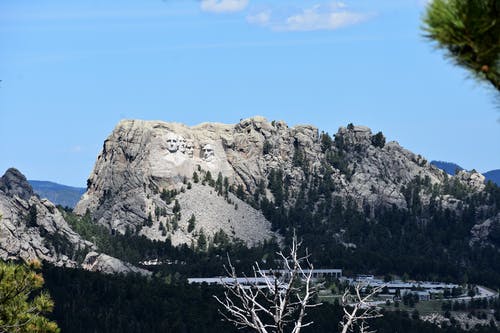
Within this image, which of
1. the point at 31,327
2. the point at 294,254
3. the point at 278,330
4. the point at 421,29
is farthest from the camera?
the point at 31,327

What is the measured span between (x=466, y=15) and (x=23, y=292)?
40.0 metres

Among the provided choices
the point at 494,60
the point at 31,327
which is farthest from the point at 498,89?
the point at 31,327

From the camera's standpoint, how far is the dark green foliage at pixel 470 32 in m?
30.5

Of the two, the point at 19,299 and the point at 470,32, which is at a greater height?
the point at 470,32

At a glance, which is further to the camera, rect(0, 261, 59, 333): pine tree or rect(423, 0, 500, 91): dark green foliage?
rect(0, 261, 59, 333): pine tree

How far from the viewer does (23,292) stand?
65.4 m

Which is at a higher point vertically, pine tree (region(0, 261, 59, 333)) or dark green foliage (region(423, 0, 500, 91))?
dark green foliage (region(423, 0, 500, 91))

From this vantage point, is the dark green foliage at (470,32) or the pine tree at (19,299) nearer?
the dark green foliage at (470,32)

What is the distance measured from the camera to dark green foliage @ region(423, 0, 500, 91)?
30.5 meters

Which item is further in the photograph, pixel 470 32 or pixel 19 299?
pixel 19 299

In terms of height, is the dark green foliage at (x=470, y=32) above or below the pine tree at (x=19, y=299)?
above

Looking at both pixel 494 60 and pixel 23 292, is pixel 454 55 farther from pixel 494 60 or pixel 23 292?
pixel 23 292

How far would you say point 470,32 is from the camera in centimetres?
3077

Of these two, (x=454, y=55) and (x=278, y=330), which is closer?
(x=454, y=55)
